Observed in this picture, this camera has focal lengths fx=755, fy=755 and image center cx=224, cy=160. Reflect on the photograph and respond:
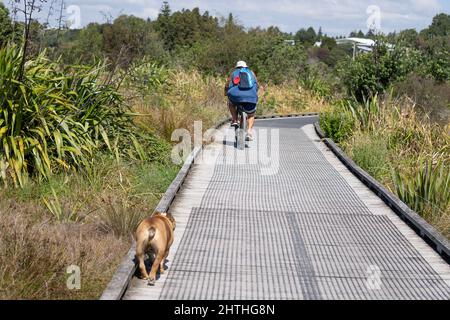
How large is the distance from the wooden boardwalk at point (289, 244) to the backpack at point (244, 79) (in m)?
2.68

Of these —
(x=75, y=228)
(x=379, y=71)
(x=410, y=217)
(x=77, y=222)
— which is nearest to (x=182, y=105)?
(x=379, y=71)

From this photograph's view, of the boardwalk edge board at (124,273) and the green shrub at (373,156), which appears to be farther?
the green shrub at (373,156)

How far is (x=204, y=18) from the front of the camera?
2491 inches

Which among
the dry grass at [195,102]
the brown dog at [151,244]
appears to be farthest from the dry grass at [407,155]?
the brown dog at [151,244]

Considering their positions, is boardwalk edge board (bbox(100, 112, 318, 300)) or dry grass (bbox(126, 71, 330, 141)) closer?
boardwalk edge board (bbox(100, 112, 318, 300))

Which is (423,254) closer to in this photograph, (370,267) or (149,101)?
(370,267)

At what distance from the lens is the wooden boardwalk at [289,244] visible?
243 inches

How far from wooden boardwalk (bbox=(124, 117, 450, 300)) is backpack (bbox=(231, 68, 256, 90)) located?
2.68 meters

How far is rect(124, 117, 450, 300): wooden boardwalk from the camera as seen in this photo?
6.17 meters

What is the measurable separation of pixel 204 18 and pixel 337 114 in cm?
4660

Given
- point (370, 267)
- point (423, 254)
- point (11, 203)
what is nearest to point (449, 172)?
point (423, 254)

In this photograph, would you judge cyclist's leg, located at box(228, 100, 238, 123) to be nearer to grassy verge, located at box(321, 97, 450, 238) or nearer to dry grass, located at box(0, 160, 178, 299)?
grassy verge, located at box(321, 97, 450, 238)

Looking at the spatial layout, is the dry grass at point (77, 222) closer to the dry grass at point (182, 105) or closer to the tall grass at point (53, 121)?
the dry grass at point (182, 105)

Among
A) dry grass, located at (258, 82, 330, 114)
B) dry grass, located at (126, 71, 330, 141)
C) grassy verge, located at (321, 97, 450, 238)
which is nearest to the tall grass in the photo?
dry grass, located at (126, 71, 330, 141)
